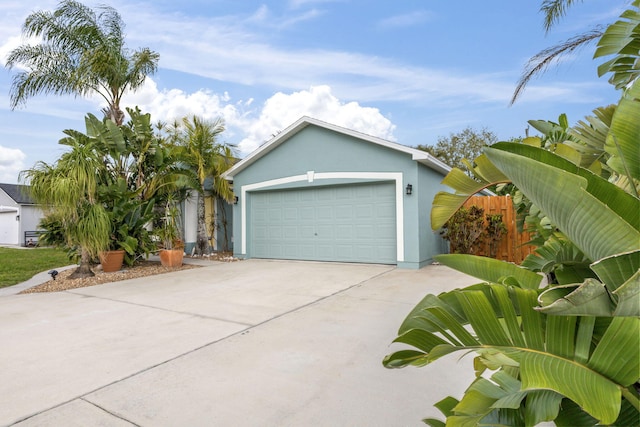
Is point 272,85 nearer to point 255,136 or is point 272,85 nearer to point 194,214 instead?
point 194,214

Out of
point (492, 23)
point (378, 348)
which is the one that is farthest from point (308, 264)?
point (492, 23)

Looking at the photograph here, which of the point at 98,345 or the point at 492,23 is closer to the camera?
the point at 98,345

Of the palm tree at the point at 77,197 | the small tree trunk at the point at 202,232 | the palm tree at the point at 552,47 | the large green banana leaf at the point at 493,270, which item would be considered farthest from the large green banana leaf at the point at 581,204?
the small tree trunk at the point at 202,232

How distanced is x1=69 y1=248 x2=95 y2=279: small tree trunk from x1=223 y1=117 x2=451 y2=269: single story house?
4.44 meters

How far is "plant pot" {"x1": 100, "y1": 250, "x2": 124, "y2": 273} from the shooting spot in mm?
8664

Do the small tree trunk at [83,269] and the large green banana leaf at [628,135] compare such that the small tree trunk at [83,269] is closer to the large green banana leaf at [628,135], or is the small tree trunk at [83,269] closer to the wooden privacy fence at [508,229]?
the large green banana leaf at [628,135]

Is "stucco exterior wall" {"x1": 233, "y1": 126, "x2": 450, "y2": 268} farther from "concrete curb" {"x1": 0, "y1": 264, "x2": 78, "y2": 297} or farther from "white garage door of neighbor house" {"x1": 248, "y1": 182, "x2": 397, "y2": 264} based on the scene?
"concrete curb" {"x1": 0, "y1": 264, "x2": 78, "y2": 297}

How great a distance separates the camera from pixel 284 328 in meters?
4.42

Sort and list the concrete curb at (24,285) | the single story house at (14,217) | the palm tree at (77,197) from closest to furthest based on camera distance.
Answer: the concrete curb at (24,285) < the palm tree at (77,197) < the single story house at (14,217)

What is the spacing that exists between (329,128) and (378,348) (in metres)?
7.43

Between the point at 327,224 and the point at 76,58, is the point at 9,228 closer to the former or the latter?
A: the point at 76,58

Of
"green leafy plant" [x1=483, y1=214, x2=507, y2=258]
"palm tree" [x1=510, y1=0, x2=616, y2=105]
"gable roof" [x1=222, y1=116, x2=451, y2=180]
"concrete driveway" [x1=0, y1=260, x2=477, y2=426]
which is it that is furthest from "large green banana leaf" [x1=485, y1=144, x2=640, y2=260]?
"green leafy plant" [x1=483, y1=214, x2=507, y2=258]

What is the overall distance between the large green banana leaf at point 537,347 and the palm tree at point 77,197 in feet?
28.6

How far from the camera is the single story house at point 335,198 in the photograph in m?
9.23
